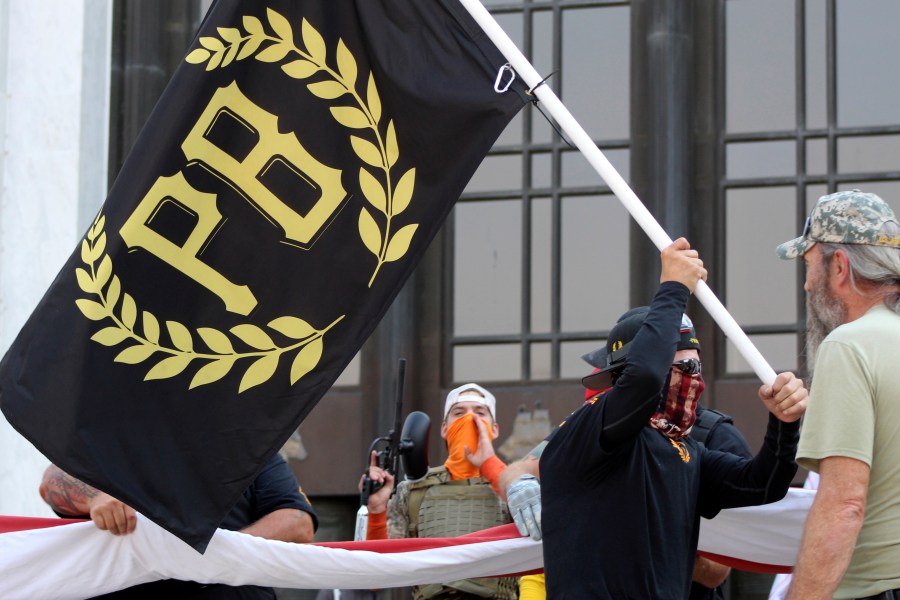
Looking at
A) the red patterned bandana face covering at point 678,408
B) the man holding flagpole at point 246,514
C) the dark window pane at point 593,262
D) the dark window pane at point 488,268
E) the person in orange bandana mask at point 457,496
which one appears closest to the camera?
the red patterned bandana face covering at point 678,408

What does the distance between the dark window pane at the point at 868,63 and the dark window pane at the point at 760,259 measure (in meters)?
0.58

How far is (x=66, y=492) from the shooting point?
5.30m

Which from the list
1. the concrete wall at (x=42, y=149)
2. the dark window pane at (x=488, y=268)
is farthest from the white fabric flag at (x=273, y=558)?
the concrete wall at (x=42, y=149)

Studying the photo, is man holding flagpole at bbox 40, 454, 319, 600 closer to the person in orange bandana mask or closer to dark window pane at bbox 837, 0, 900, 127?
the person in orange bandana mask

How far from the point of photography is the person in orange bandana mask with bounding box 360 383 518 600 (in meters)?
6.56

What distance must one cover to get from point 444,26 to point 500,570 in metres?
1.99

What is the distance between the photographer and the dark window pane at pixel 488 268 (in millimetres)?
8297

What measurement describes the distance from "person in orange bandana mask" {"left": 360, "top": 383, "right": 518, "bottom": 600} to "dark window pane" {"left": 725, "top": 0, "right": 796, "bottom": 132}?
232 cm

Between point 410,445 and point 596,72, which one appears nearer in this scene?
point 410,445

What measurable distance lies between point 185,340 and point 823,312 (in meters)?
1.98

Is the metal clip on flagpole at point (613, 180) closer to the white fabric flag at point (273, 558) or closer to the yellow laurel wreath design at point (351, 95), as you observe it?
the yellow laurel wreath design at point (351, 95)

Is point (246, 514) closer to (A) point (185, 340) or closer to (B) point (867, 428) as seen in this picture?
(A) point (185, 340)

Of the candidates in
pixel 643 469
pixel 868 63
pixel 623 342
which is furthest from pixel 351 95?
pixel 868 63

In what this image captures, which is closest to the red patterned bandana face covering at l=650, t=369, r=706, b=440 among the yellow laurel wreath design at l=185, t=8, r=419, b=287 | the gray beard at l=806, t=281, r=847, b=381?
the gray beard at l=806, t=281, r=847, b=381
